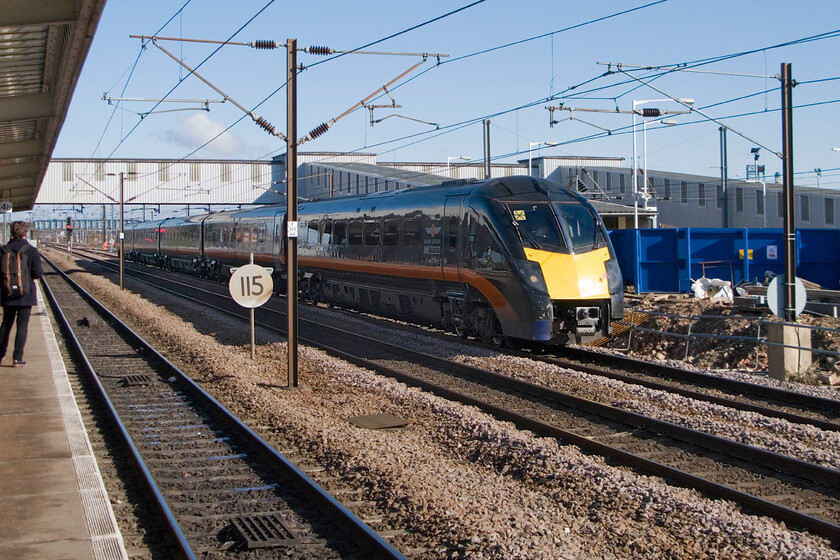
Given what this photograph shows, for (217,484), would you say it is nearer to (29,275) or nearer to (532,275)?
(29,275)

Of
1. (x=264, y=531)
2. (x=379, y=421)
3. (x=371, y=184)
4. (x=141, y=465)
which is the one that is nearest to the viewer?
(x=264, y=531)

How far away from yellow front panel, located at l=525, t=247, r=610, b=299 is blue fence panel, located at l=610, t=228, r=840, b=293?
1468 centimetres

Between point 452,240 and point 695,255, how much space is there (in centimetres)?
1488

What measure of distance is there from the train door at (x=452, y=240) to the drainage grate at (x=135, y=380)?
5934 millimetres

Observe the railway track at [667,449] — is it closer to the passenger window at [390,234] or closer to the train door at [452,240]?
the train door at [452,240]

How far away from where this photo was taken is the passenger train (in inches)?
589

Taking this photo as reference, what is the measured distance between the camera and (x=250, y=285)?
14805 millimetres

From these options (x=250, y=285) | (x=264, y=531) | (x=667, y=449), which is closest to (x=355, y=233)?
(x=250, y=285)

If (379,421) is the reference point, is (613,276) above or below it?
above

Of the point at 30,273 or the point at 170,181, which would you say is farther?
the point at 170,181

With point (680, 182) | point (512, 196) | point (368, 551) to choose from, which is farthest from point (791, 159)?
point (680, 182)

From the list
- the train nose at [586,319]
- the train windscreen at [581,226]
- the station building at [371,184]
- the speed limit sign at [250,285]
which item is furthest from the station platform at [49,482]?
the station building at [371,184]

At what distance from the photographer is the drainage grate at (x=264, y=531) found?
630cm

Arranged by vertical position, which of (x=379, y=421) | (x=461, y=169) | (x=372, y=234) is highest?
(x=461, y=169)
